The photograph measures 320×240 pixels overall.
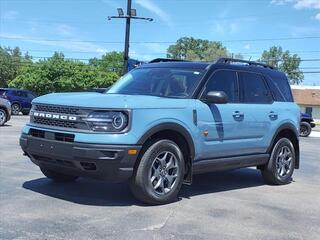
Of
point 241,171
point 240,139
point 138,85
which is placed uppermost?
point 138,85

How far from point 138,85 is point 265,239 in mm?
3299

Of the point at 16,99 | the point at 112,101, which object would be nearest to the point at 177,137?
the point at 112,101

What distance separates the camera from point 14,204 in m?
6.52

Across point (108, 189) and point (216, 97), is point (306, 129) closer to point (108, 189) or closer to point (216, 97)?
point (216, 97)

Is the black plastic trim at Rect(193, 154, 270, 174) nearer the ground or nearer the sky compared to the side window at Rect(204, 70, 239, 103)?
nearer the ground

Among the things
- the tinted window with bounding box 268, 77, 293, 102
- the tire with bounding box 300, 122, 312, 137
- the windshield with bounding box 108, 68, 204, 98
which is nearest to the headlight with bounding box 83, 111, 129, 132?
the windshield with bounding box 108, 68, 204, 98

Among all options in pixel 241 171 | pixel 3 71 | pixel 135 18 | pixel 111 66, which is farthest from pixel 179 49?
pixel 241 171

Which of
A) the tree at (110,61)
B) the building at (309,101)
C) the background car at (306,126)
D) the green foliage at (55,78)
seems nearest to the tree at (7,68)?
the green foliage at (55,78)

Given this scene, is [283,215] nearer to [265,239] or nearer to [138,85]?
[265,239]

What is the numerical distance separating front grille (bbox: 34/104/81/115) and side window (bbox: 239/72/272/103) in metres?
2.97

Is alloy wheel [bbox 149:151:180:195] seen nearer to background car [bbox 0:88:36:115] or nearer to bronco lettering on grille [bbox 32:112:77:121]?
bronco lettering on grille [bbox 32:112:77:121]

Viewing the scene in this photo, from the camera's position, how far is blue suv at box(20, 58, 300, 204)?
644 centimetres

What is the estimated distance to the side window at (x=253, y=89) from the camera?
849 centimetres

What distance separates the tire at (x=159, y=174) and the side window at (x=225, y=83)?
46.7 inches
